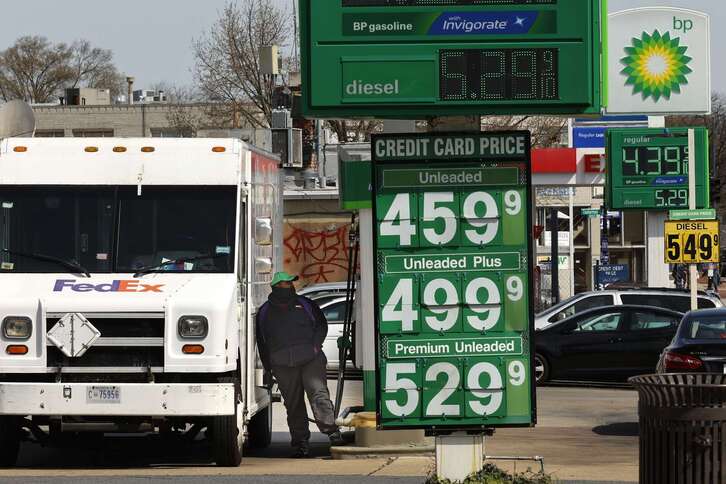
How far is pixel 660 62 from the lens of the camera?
30.0m

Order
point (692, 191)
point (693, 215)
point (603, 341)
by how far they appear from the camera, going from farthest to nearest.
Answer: point (692, 191), point (693, 215), point (603, 341)

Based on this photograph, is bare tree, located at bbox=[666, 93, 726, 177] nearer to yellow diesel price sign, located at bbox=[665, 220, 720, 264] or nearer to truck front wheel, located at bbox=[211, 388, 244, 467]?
yellow diesel price sign, located at bbox=[665, 220, 720, 264]

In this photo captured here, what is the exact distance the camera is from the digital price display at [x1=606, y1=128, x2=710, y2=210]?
30.0m

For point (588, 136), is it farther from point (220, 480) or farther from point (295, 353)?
point (220, 480)

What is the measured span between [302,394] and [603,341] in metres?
10.1

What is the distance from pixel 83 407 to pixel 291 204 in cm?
2458

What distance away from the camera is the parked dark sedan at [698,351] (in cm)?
1534

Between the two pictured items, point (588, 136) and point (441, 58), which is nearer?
point (441, 58)

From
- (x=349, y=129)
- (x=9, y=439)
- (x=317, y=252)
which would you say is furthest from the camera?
(x=349, y=129)

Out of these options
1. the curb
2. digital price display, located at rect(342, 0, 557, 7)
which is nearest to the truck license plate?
the curb

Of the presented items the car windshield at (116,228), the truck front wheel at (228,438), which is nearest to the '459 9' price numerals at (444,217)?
A: the truck front wheel at (228,438)

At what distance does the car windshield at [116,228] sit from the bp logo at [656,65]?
17.6 meters

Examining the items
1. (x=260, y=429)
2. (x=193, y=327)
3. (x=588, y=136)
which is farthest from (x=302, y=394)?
(x=588, y=136)

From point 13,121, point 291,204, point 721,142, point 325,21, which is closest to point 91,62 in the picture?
point 721,142
